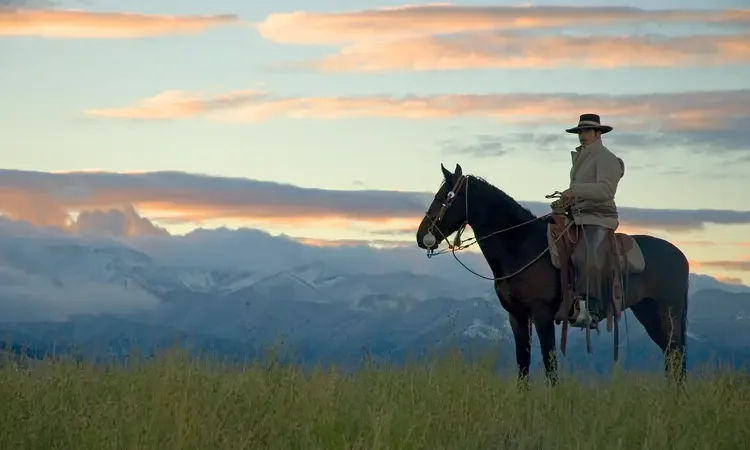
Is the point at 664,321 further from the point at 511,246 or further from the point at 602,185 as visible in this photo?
the point at 511,246

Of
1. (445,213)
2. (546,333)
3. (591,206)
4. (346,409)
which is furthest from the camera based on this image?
(591,206)

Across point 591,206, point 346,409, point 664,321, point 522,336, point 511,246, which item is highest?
point 591,206

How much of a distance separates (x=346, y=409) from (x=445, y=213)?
4.00 m

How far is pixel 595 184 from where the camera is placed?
44.7ft

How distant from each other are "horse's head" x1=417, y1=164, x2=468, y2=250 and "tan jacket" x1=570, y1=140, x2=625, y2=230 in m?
1.35

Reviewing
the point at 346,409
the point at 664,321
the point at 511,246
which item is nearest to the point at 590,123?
the point at 511,246

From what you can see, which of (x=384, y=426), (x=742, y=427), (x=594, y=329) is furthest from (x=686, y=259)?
(x=384, y=426)

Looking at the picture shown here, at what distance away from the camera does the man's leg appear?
13.8 m

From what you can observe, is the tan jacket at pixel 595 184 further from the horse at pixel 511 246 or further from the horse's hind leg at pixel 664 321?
the horse's hind leg at pixel 664 321

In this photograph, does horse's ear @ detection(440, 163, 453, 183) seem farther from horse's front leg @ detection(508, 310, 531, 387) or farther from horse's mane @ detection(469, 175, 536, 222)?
horse's front leg @ detection(508, 310, 531, 387)

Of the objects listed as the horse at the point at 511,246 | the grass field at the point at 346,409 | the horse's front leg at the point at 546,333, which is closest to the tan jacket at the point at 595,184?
the horse at the point at 511,246

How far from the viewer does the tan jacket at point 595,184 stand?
13672 millimetres

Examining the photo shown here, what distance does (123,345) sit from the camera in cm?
1303

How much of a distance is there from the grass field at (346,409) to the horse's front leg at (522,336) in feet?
4.02
